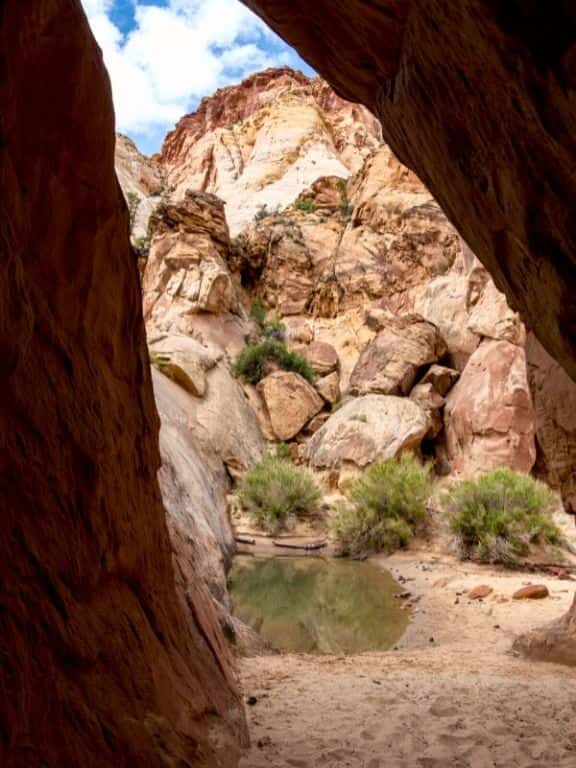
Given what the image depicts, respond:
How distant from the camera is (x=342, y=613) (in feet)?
28.1

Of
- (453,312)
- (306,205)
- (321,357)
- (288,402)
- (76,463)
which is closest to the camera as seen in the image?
(76,463)

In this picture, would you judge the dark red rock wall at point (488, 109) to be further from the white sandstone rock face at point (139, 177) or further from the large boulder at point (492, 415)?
the white sandstone rock face at point (139, 177)

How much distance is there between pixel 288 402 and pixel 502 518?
10021mm

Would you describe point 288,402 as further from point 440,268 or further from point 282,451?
point 440,268

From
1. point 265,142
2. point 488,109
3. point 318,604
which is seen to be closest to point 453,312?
point 318,604

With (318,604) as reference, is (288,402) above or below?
above

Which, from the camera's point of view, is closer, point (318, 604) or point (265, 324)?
point (318, 604)

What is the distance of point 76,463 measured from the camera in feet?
7.67

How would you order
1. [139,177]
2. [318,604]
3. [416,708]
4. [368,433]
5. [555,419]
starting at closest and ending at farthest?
[416,708] → [555,419] → [318,604] → [368,433] → [139,177]

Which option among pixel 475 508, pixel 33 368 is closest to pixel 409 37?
pixel 33 368

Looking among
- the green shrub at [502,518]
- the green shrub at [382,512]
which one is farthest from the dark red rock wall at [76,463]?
the green shrub at [382,512]

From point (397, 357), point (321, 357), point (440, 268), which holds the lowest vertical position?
point (397, 357)

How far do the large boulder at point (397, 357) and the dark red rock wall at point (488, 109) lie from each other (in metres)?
14.8

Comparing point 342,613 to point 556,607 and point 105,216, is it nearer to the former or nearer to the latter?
point 556,607
